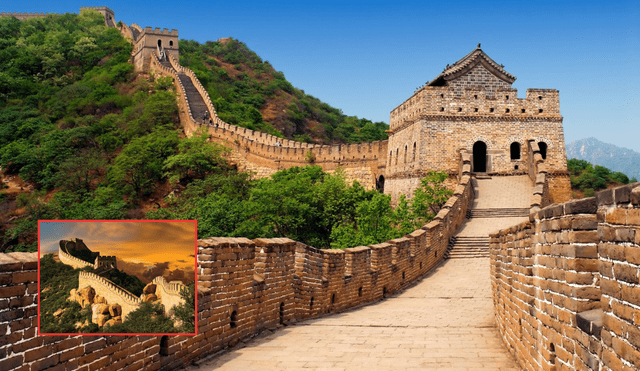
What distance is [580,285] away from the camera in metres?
4.30

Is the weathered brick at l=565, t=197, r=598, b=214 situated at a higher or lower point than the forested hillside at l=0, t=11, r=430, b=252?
lower

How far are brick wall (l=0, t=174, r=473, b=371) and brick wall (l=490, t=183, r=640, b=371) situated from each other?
373 centimetres

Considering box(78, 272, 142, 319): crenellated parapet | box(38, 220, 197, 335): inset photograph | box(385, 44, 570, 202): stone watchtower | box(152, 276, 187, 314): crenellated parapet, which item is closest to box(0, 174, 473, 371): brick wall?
box(38, 220, 197, 335): inset photograph

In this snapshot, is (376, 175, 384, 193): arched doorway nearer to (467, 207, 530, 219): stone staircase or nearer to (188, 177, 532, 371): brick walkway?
(467, 207, 530, 219): stone staircase

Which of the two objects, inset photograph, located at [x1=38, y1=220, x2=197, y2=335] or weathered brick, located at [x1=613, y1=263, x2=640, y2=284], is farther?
inset photograph, located at [x1=38, y1=220, x2=197, y2=335]

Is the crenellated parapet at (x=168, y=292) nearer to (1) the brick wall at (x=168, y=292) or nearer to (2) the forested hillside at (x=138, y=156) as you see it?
(1) the brick wall at (x=168, y=292)

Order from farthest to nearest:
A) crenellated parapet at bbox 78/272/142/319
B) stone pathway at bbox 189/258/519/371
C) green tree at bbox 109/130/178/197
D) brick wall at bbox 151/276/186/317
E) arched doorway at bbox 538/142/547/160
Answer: green tree at bbox 109/130/178/197, arched doorway at bbox 538/142/547/160, stone pathway at bbox 189/258/519/371, brick wall at bbox 151/276/186/317, crenellated parapet at bbox 78/272/142/319

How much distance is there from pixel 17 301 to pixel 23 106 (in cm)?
5577

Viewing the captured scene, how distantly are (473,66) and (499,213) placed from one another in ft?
25.4

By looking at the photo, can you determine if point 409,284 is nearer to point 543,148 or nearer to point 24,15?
point 543,148

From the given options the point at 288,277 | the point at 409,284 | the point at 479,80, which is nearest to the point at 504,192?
the point at 479,80

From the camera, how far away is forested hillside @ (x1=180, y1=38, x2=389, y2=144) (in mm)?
54125

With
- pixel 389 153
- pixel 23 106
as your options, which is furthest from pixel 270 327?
pixel 23 106

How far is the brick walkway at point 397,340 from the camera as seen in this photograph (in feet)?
22.2
